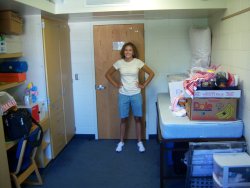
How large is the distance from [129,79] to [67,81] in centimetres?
101

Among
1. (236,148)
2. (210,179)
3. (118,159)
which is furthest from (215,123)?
(118,159)

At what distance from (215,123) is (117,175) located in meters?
1.37

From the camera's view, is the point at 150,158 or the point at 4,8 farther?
the point at 150,158

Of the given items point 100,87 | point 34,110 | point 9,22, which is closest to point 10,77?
point 34,110

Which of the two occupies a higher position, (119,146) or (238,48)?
(238,48)

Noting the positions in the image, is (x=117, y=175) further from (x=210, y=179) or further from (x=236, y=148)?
(x=236, y=148)

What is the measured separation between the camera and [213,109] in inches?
93.0

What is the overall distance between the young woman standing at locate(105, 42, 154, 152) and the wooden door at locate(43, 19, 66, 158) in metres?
0.74

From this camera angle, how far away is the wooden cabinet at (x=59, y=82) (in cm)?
325

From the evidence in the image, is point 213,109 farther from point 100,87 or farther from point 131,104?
point 100,87

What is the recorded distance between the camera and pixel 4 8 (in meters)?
2.67

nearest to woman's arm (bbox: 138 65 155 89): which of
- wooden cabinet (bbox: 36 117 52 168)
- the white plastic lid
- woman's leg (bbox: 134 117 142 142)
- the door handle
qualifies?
woman's leg (bbox: 134 117 142 142)

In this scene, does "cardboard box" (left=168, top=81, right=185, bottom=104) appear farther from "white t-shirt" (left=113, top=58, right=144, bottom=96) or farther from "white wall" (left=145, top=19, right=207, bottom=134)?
"white wall" (left=145, top=19, right=207, bottom=134)

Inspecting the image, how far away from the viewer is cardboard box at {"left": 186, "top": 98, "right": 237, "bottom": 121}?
7.70ft
